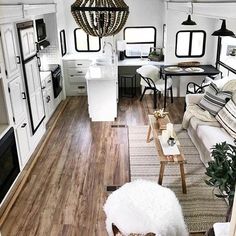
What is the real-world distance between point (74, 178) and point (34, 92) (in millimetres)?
1567

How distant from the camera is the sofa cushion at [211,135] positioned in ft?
12.8

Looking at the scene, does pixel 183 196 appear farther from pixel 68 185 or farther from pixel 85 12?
pixel 85 12

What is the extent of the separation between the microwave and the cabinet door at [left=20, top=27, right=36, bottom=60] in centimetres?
120

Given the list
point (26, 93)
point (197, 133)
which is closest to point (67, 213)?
point (26, 93)

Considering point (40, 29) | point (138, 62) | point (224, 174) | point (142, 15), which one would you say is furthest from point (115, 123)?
point (224, 174)

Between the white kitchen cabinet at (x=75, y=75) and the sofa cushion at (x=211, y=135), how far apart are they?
12.0ft

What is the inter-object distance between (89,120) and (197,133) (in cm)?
234

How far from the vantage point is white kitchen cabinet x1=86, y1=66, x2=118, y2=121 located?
553cm

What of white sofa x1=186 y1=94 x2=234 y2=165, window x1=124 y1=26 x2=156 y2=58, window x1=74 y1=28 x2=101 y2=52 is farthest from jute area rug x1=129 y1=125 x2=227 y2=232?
window x1=74 y1=28 x2=101 y2=52

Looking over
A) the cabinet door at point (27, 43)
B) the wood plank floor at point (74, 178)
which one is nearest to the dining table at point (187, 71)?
the wood plank floor at point (74, 178)

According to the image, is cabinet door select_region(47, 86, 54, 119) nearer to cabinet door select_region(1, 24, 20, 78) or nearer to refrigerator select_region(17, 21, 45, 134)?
refrigerator select_region(17, 21, 45, 134)

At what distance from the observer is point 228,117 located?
4.28 m

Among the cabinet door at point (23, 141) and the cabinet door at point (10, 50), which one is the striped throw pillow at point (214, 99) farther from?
the cabinet door at point (10, 50)

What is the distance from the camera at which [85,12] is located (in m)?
1.66
